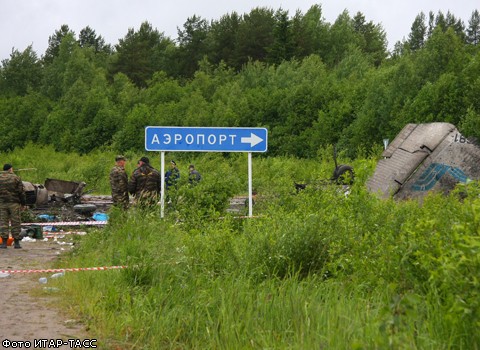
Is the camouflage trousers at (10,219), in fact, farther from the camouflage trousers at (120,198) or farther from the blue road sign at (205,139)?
the blue road sign at (205,139)

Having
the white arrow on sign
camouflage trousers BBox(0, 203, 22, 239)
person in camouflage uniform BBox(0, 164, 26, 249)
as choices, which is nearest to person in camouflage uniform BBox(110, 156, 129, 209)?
person in camouflage uniform BBox(0, 164, 26, 249)

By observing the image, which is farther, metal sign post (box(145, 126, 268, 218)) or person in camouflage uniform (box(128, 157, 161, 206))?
person in camouflage uniform (box(128, 157, 161, 206))

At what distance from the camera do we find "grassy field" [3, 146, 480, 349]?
19.2ft

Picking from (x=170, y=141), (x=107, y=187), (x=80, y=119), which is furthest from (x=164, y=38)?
(x=170, y=141)

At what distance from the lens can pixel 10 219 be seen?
1466 centimetres

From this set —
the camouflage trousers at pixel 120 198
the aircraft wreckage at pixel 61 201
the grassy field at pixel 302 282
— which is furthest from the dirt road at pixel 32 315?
A: the aircraft wreckage at pixel 61 201

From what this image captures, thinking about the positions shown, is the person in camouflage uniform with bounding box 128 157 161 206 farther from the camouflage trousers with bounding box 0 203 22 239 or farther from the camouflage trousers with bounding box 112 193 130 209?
the camouflage trousers with bounding box 0 203 22 239

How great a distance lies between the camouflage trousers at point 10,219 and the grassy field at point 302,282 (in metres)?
2.97

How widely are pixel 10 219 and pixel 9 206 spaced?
0.81 feet

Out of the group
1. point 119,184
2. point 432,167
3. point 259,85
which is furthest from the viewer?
point 259,85

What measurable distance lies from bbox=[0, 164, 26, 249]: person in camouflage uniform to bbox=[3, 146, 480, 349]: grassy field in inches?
118

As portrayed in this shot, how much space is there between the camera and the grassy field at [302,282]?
585 cm

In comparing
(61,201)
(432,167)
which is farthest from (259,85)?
(432,167)

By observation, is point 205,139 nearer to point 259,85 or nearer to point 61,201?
point 61,201
